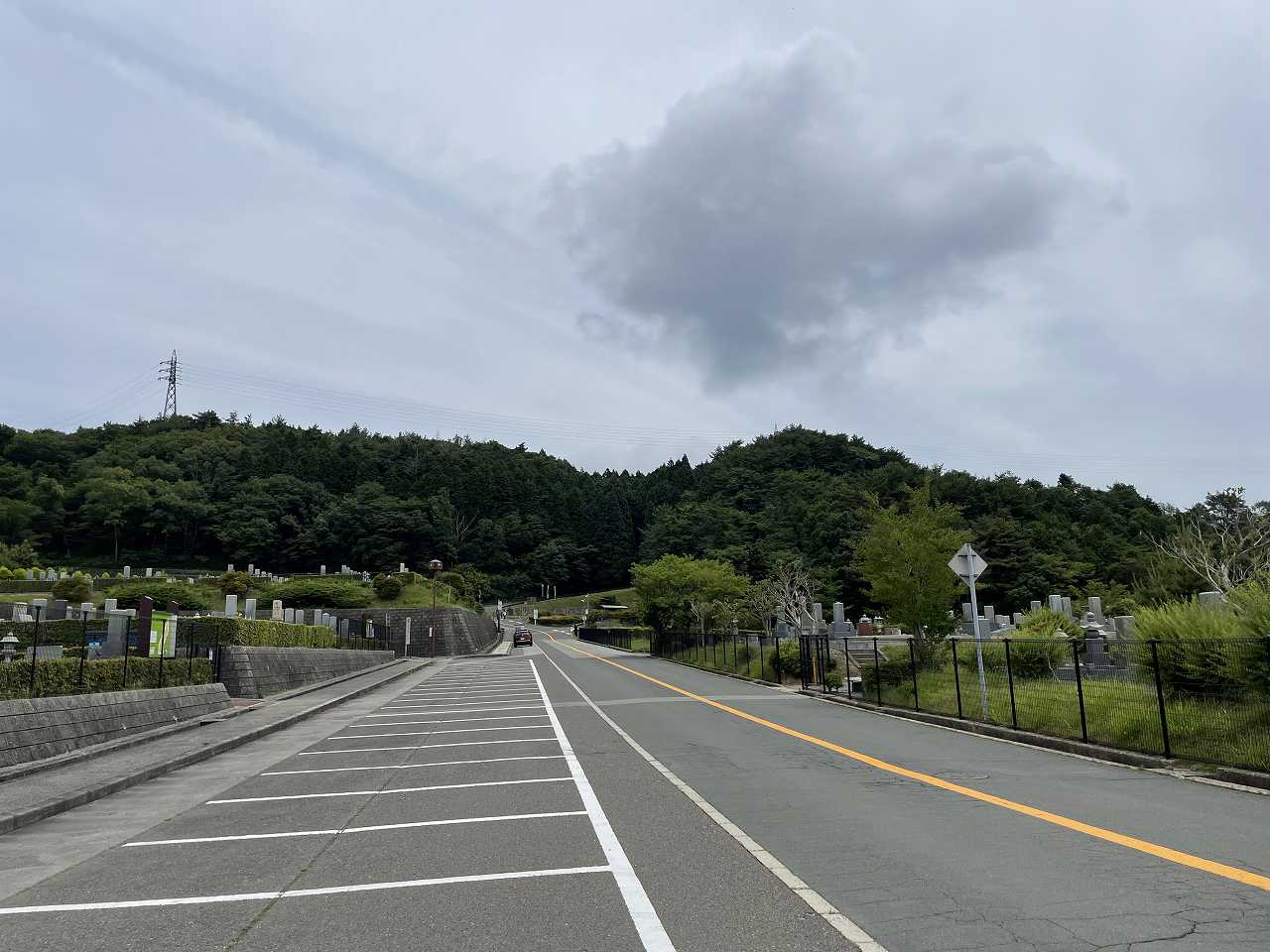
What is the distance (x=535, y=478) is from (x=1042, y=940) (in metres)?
172

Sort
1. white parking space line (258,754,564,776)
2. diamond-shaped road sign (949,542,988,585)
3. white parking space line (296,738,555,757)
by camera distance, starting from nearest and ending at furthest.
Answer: white parking space line (258,754,564,776), white parking space line (296,738,555,757), diamond-shaped road sign (949,542,988,585)

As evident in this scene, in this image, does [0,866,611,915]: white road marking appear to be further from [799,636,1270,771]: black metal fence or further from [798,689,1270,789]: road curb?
[799,636,1270,771]: black metal fence

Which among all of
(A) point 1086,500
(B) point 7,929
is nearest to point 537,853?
(B) point 7,929

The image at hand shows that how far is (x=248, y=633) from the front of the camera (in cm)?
2461

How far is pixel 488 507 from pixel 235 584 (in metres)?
95.5

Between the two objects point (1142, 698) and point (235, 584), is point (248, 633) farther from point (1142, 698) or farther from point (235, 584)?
point (235, 584)

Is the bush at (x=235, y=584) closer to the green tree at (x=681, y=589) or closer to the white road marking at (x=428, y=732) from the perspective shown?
the green tree at (x=681, y=589)

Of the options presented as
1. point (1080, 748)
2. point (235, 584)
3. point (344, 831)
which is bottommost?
point (1080, 748)

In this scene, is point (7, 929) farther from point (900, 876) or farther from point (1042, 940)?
point (1042, 940)

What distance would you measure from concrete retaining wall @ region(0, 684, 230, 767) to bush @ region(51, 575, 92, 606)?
42.5 metres

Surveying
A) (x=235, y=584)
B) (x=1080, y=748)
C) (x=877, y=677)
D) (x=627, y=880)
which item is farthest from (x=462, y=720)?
(x=235, y=584)

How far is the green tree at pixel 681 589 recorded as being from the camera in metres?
50.9

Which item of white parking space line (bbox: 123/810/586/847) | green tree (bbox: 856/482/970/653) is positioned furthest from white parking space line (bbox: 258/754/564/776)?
green tree (bbox: 856/482/970/653)

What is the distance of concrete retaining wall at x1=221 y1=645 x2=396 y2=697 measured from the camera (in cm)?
2289
